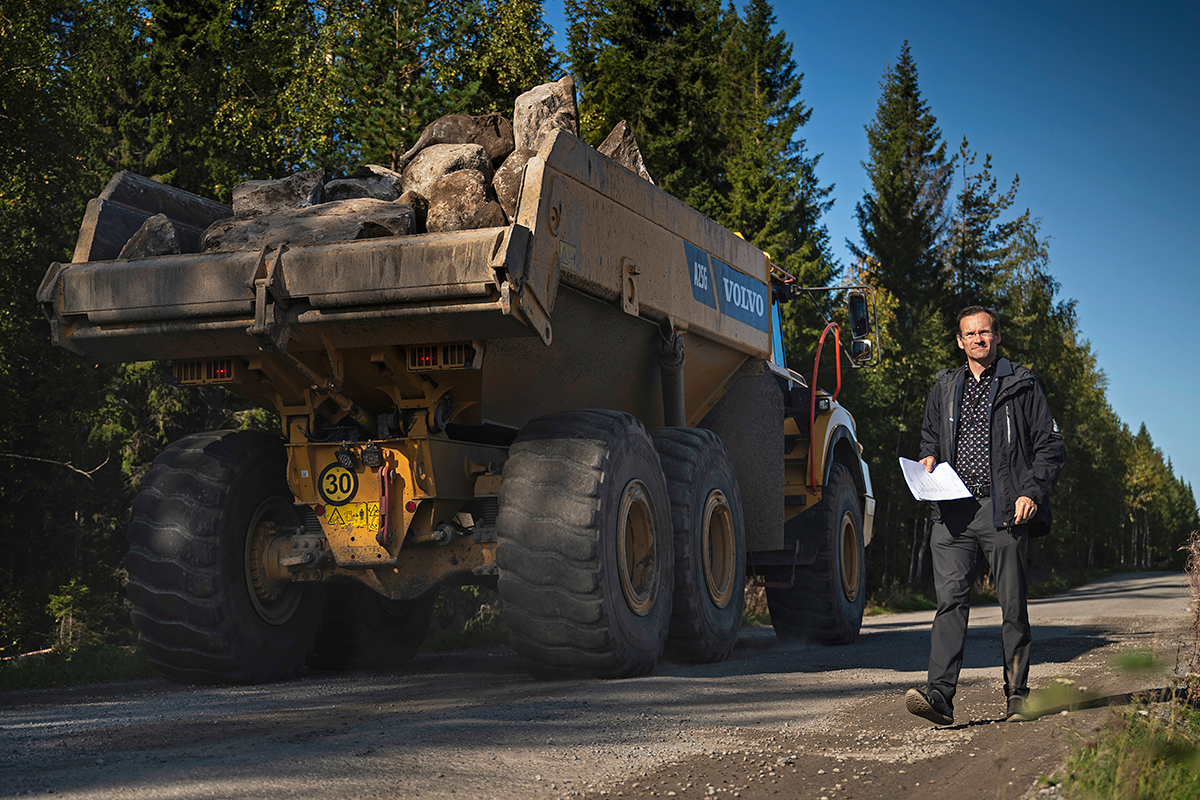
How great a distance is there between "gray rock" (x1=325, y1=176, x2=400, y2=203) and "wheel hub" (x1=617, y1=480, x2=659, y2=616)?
2.33 metres

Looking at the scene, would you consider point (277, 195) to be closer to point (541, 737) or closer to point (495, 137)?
point (495, 137)

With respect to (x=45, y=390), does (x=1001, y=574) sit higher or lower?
lower

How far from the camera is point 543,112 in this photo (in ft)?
23.9

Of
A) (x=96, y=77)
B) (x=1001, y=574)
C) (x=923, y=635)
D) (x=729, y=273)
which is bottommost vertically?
(x=923, y=635)

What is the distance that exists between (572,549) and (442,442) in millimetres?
1195

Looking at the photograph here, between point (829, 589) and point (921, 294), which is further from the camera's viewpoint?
point (921, 294)

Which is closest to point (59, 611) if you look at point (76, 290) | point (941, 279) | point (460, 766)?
point (76, 290)

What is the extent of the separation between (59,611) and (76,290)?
1287 centimetres

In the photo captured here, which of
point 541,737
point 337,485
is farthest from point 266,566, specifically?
point 541,737

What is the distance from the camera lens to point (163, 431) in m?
20.0

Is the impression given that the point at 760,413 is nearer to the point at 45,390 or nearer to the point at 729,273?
the point at 729,273

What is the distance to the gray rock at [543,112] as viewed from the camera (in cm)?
723

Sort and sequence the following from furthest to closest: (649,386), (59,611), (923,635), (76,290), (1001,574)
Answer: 1. (59,611)
2. (923,635)
3. (649,386)
4. (76,290)
5. (1001,574)

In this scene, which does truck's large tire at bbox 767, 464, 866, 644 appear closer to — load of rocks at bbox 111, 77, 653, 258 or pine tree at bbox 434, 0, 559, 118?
load of rocks at bbox 111, 77, 653, 258
